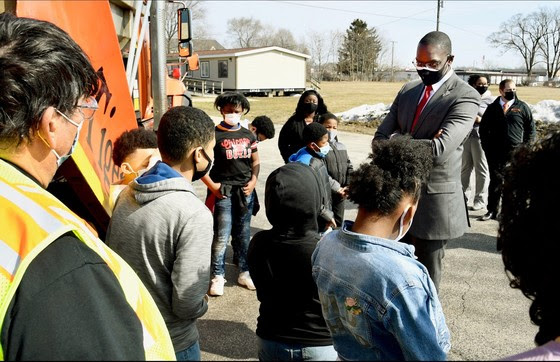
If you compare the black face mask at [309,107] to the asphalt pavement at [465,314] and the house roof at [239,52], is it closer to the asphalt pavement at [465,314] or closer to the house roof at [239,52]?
the asphalt pavement at [465,314]

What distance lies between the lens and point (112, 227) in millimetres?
2328

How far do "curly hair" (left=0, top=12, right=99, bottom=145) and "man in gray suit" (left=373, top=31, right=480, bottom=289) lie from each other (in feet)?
7.45

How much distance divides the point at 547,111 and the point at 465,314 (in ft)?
42.5

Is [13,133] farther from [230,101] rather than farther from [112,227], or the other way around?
[230,101]

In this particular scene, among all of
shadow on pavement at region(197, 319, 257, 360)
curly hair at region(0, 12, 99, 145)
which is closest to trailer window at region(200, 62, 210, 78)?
shadow on pavement at region(197, 319, 257, 360)

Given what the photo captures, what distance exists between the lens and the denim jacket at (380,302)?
167cm

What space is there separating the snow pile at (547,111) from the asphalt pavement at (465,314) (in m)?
10.3

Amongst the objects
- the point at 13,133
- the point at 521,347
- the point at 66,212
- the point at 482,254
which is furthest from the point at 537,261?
the point at 482,254

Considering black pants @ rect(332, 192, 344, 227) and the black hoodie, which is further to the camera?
black pants @ rect(332, 192, 344, 227)

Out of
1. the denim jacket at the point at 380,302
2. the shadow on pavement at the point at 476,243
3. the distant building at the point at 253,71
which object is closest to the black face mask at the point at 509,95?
the shadow on pavement at the point at 476,243

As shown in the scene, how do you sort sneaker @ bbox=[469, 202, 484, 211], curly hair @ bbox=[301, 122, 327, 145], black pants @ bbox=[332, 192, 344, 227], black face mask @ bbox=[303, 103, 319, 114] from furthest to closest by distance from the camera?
sneaker @ bbox=[469, 202, 484, 211], black face mask @ bbox=[303, 103, 319, 114], black pants @ bbox=[332, 192, 344, 227], curly hair @ bbox=[301, 122, 327, 145]

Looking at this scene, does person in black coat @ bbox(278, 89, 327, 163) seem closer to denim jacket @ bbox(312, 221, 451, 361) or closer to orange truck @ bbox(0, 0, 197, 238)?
orange truck @ bbox(0, 0, 197, 238)

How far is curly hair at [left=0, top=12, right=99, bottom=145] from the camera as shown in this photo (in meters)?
1.19

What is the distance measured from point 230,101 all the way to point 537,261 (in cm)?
389
